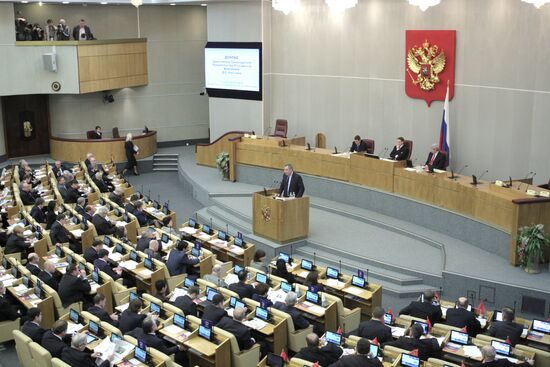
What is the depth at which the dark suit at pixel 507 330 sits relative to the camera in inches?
355

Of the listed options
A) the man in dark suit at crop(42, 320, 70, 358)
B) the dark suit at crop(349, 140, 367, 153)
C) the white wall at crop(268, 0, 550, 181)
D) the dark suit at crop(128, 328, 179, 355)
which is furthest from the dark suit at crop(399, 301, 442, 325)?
the dark suit at crop(349, 140, 367, 153)

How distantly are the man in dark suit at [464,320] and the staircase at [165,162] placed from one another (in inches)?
606

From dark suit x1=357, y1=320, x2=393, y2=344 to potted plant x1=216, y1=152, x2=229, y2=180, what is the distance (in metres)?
11.1

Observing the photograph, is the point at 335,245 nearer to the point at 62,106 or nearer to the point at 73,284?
the point at 73,284

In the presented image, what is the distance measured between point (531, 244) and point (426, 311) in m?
3.17

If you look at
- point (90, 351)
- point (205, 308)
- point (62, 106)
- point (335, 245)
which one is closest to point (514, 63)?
point (335, 245)

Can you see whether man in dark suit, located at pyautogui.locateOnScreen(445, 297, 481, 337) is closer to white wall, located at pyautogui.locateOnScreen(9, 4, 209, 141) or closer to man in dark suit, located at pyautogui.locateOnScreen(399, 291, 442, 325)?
man in dark suit, located at pyautogui.locateOnScreen(399, 291, 442, 325)

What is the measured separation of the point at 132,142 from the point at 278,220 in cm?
988

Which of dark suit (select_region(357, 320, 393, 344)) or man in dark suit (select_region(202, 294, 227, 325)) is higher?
man in dark suit (select_region(202, 294, 227, 325))

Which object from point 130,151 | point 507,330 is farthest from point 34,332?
point 130,151

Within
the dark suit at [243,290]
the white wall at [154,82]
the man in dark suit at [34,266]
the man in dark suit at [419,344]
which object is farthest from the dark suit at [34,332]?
the white wall at [154,82]

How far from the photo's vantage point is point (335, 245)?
46.8ft

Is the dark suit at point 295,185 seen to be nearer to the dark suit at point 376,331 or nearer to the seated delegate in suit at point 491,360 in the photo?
the dark suit at point 376,331

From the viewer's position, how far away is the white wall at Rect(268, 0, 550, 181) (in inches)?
599
